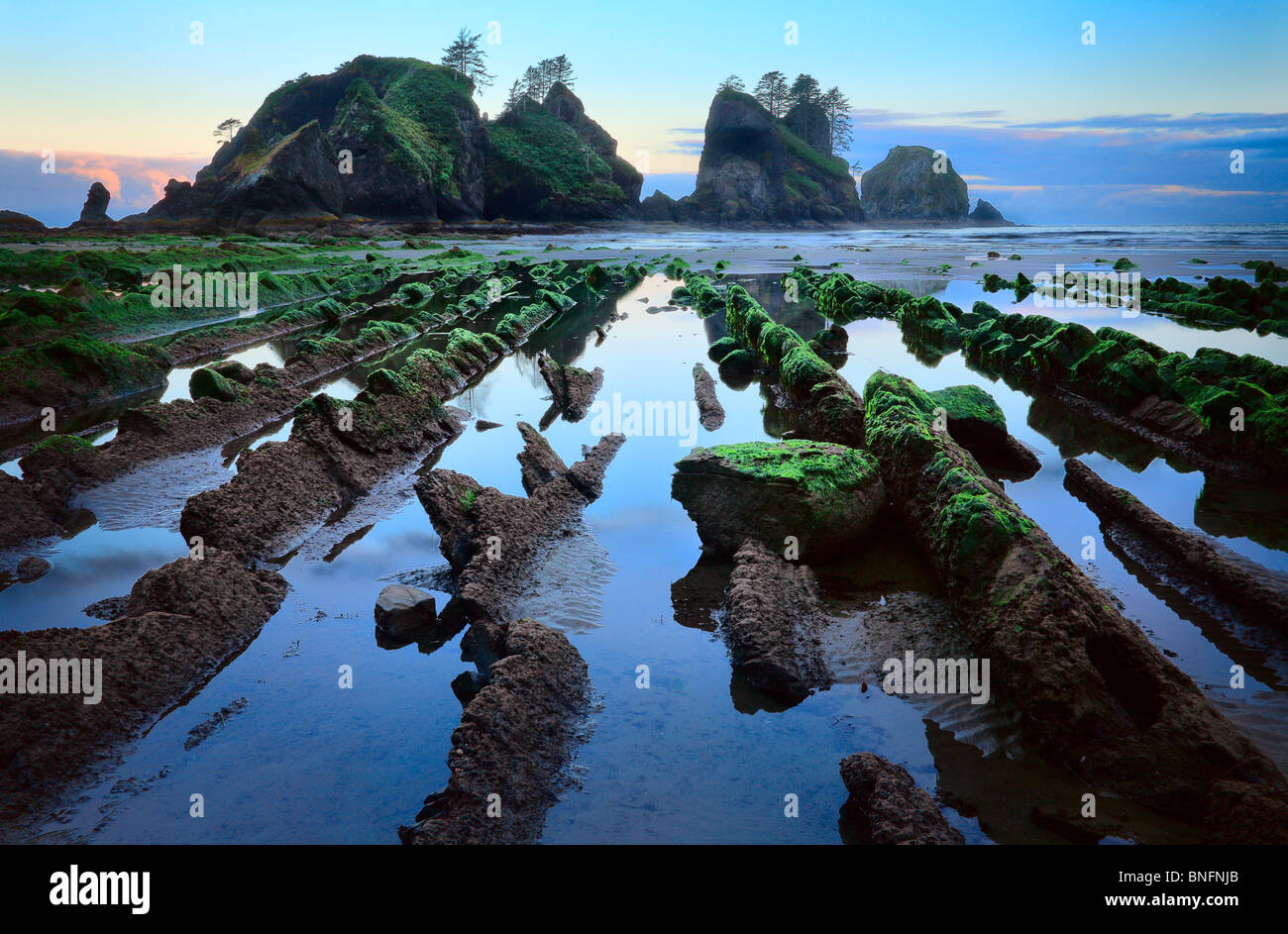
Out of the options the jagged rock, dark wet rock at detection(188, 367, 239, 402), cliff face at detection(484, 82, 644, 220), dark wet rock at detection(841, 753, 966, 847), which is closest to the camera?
dark wet rock at detection(841, 753, 966, 847)

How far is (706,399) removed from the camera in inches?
527

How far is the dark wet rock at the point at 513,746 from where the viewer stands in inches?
144

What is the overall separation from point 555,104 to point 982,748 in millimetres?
125980

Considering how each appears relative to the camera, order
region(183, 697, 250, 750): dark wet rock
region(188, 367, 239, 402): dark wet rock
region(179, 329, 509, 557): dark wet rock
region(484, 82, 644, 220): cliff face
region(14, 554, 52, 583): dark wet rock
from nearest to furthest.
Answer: region(183, 697, 250, 750): dark wet rock < region(14, 554, 52, 583): dark wet rock < region(179, 329, 509, 557): dark wet rock < region(188, 367, 239, 402): dark wet rock < region(484, 82, 644, 220): cliff face

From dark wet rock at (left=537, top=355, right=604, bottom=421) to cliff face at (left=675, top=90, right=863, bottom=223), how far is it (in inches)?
4037

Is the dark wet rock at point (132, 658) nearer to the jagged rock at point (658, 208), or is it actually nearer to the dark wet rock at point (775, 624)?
the dark wet rock at point (775, 624)

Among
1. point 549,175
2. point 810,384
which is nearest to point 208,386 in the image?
point 810,384

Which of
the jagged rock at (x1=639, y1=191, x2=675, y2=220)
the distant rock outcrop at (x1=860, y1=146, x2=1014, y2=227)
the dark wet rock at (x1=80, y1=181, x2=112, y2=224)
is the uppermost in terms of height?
the distant rock outcrop at (x1=860, y1=146, x2=1014, y2=227)

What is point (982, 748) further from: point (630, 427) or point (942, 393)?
point (630, 427)

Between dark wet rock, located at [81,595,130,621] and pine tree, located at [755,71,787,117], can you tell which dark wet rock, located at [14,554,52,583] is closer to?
dark wet rock, located at [81,595,130,621]

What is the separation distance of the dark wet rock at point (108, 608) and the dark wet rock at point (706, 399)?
775 cm

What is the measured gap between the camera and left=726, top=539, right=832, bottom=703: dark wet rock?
16.4 ft

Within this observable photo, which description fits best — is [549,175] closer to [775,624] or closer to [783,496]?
[783,496]

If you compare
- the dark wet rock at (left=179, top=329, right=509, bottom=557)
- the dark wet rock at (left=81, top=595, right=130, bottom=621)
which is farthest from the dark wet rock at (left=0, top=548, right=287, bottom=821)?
the dark wet rock at (left=179, top=329, right=509, bottom=557)
